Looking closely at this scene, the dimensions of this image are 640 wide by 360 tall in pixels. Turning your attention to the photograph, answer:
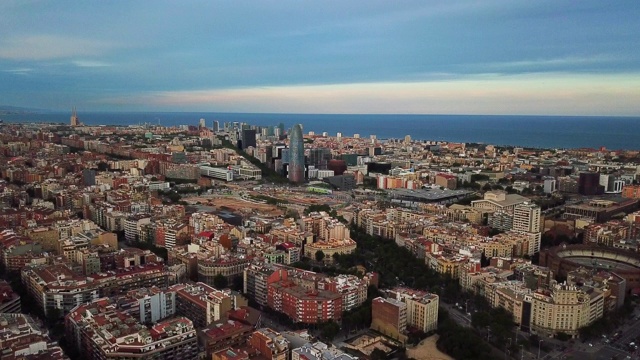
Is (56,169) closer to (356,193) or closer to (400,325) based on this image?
(356,193)

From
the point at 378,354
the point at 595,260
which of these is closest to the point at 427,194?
the point at 595,260

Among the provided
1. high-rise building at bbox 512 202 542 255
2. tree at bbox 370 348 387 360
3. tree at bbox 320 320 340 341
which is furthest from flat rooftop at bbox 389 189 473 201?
tree at bbox 370 348 387 360

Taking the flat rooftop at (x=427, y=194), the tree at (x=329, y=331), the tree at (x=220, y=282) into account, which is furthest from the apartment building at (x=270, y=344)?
Result: the flat rooftop at (x=427, y=194)

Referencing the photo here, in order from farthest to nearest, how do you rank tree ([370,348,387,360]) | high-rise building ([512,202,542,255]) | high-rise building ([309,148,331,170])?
1. high-rise building ([309,148,331,170])
2. high-rise building ([512,202,542,255])
3. tree ([370,348,387,360])

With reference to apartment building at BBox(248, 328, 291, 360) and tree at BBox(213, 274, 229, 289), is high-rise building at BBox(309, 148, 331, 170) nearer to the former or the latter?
tree at BBox(213, 274, 229, 289)

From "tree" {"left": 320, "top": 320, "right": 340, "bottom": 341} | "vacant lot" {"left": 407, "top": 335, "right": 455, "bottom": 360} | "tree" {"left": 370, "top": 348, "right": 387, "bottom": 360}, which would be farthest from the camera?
"tree" {"left": 320, "top": 320, "right": 340, "bottom": 341}

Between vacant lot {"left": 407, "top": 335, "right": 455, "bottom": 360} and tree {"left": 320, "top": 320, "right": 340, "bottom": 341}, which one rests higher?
tree {"left": 320, "top": 320, "right": 340, "bottom": 341}

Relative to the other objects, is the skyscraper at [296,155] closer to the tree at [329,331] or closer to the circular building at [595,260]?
the circular building at [595,260]

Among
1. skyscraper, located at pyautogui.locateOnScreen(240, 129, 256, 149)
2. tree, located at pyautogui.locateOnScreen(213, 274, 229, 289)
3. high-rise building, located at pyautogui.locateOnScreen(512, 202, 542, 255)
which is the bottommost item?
tree, located at pyautogui.locateOnScreen(213, 274, 229, 289)
